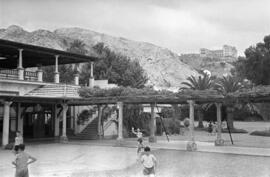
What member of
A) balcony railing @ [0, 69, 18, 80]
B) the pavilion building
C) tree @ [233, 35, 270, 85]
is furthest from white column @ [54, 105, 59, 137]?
tree @ [233, 35, 270, 85]

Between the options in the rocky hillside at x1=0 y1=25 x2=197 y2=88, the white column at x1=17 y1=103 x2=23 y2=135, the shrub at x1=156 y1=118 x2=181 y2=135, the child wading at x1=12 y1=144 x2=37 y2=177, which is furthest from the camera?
the rocky hillside at x1=0 y1=25 x2=197 y2=88

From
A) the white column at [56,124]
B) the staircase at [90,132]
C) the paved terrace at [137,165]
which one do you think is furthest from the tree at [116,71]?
the paved terrace at [137,165]

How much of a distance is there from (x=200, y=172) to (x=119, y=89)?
17.5 m

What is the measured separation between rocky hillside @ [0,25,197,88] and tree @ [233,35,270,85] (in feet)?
207

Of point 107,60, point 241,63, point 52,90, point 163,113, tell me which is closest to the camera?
point 52,90

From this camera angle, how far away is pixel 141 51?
438 feet

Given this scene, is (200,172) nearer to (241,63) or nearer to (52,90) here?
(52,90)

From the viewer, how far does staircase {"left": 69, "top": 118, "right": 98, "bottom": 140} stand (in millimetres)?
31500

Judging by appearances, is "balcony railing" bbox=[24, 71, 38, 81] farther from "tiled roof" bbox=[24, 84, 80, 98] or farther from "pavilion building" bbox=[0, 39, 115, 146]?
"tiled roof" bbox=[24, 84, 80, 98]

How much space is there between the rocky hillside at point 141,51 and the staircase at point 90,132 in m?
73.7

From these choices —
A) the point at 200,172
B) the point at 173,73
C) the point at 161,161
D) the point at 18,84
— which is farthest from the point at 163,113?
the point at 173,73

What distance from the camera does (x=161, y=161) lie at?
16.8m

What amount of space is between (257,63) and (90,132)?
22472 mm

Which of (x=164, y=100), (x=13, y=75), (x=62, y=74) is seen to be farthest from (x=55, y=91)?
(x=62, y=74)
